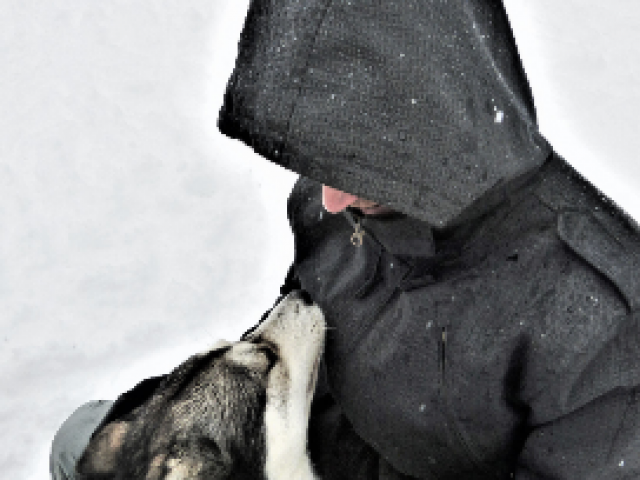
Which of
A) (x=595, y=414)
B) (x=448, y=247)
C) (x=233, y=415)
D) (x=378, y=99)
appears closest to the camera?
(x=378, y=99)

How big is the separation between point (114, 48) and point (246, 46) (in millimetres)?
4041

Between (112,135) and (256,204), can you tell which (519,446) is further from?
(112,135)

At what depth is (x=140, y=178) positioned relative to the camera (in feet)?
15.2

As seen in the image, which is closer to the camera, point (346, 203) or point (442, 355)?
point (346, 203)

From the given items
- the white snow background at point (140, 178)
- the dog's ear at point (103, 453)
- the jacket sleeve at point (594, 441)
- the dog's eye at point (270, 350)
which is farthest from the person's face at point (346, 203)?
the white snow background at point (140, 178)

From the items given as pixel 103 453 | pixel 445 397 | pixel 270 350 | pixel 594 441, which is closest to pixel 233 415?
pixel 270 350

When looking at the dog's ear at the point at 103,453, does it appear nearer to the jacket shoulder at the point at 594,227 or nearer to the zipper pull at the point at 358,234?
the zipper pull at the point at 358,234

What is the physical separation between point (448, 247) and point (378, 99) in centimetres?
63

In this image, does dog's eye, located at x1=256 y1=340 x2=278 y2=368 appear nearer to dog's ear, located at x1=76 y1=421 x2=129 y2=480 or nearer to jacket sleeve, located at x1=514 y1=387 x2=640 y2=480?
dog's ear, located at x1=76 y1=421 x2=129 y2=480

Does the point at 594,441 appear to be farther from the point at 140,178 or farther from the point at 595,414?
the point at 140,178

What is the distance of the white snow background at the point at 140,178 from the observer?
160 inches

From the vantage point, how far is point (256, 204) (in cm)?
457

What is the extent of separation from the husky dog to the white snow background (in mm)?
1372

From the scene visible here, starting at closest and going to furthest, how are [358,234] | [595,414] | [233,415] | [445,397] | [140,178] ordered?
[595,414] < [445,397] < [358,234] < [233,415] < [140,178]
